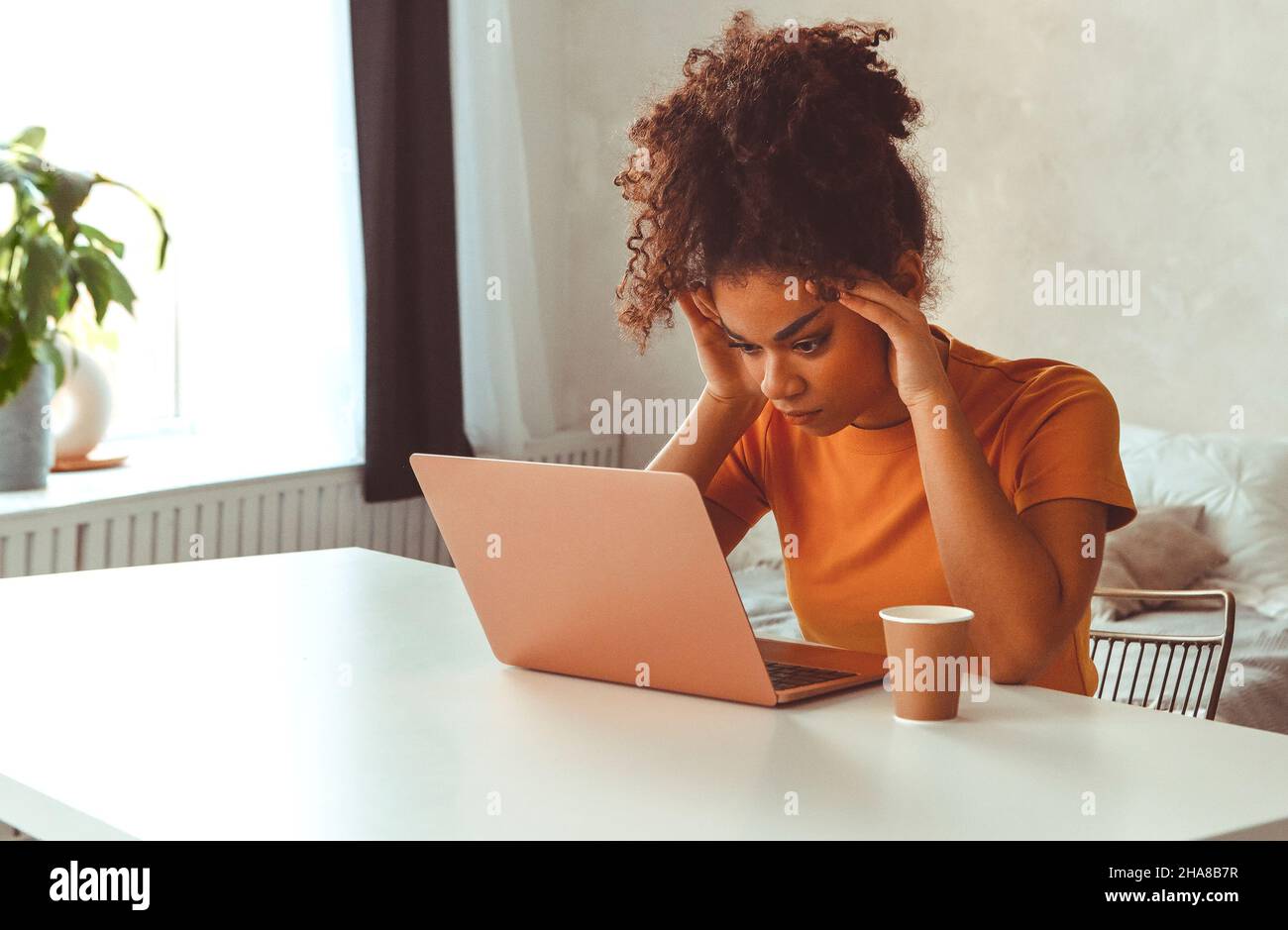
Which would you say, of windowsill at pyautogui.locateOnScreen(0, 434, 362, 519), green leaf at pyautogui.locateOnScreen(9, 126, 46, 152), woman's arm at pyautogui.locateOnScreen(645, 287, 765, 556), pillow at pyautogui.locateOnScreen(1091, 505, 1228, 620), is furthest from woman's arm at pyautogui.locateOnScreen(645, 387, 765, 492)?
green leaf at pyautogui.locateOnScreen(9, 126, 46, 152)

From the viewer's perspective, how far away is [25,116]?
298 centimetres

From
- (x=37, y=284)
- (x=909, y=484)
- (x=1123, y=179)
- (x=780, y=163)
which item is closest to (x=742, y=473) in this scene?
(x=909, y=484)

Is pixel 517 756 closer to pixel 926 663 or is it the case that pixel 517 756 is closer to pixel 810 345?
pixel 926 663

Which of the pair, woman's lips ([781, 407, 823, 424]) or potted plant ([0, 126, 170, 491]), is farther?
potted plant ([0, 126, 170, 491])

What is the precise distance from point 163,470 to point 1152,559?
207 centimetres

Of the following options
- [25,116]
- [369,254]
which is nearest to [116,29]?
[25,116]

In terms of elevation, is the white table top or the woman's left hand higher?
the woman's left hand

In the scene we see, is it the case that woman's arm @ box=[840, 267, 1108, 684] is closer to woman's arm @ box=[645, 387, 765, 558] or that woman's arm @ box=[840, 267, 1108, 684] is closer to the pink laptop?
the pink laptop

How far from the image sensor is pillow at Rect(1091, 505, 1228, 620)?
8.89 feet

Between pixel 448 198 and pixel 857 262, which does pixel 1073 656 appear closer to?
pixel 857 262

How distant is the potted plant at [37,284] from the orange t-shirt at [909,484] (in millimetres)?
1582

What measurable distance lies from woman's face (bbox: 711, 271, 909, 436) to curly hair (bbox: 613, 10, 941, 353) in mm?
26

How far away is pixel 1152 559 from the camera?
8.96 feet

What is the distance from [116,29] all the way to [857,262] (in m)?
2.38
